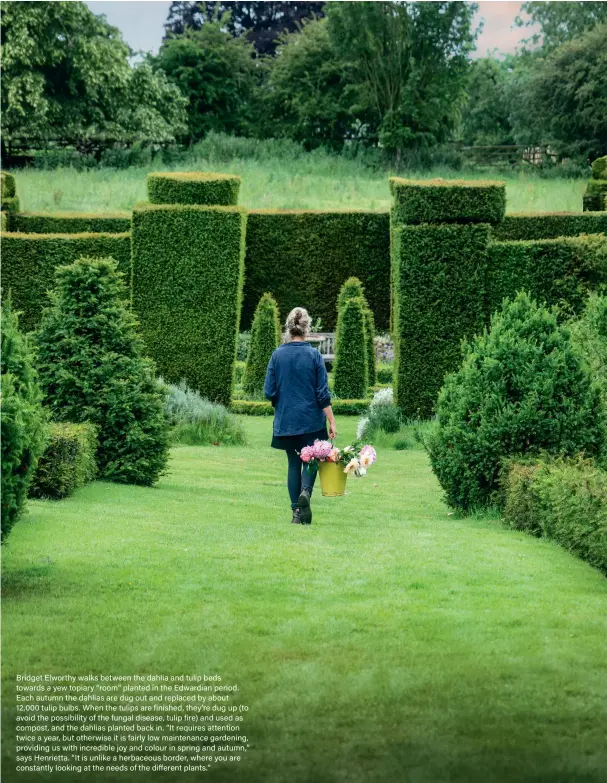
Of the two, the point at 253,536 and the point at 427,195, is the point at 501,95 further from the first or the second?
the point at 253,536

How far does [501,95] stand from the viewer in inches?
1722

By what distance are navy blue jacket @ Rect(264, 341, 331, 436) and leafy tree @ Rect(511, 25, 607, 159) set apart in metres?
23.8

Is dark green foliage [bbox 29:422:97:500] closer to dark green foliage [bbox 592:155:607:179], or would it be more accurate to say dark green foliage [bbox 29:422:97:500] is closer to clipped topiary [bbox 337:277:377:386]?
clipped topiary [bbox 337:277:377:386]

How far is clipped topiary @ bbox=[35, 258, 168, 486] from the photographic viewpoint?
9641 mm

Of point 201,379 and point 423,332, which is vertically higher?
point 423,332

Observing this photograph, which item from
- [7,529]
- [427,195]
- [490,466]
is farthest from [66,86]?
[7,529]

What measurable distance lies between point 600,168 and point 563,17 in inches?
509

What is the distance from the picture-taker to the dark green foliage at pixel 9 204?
23.9 m

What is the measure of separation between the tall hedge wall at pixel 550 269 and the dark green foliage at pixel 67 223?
10.7 metres

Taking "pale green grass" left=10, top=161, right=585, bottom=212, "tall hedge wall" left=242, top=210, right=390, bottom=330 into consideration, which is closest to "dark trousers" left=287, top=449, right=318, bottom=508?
"tall hedge wall" left=242, top=210, right=390, bottom=330

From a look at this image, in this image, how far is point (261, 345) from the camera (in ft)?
62.5

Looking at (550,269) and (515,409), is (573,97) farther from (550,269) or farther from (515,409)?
(515,409)

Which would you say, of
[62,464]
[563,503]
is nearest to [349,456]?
[563,503]

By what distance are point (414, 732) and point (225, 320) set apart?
14315 mm
